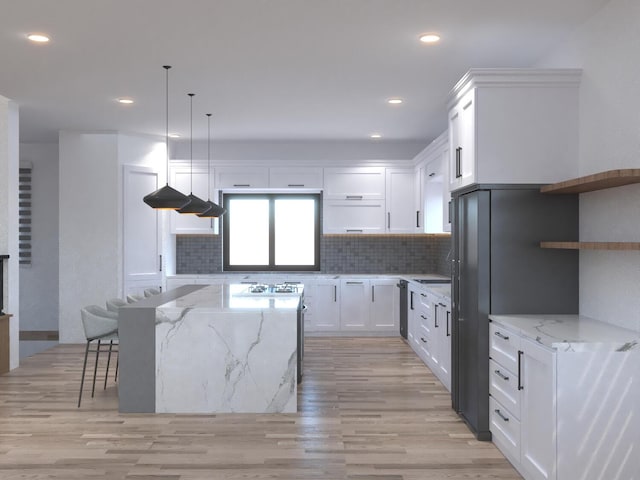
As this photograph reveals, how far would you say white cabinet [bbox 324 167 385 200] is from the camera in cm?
819

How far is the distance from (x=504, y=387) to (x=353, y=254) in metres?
5.09

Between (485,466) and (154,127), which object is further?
(154,127)

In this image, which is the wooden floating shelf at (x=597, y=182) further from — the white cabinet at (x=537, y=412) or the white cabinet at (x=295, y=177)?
the white cabinet at (x=295, y=177)

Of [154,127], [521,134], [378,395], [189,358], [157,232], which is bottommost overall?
[378,395]

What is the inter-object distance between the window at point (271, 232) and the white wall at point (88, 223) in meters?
1.79

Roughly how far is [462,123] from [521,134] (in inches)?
19.8

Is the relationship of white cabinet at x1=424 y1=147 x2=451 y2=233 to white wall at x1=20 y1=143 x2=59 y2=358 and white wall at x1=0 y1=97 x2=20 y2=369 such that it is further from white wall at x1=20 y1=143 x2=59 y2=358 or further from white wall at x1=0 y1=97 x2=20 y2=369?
white wall at x1=20 y1=143 x2=59 y2=358

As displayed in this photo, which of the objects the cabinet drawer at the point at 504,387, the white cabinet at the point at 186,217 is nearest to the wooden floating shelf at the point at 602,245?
the cabinet drawer at the point at 504,387

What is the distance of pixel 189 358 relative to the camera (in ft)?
14.9

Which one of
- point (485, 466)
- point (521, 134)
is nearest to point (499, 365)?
point (485, 466)

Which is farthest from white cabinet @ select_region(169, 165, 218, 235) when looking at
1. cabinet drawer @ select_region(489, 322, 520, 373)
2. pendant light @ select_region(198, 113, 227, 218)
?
cabinet drawer @ select_region(489, 322, 520, 373)

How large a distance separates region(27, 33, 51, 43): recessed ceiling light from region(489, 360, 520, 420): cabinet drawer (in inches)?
151

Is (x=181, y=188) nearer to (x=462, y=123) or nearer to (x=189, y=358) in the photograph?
(x=189, y=358)

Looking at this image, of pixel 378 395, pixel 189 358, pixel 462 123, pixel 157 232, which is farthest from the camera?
pixel 157 232
